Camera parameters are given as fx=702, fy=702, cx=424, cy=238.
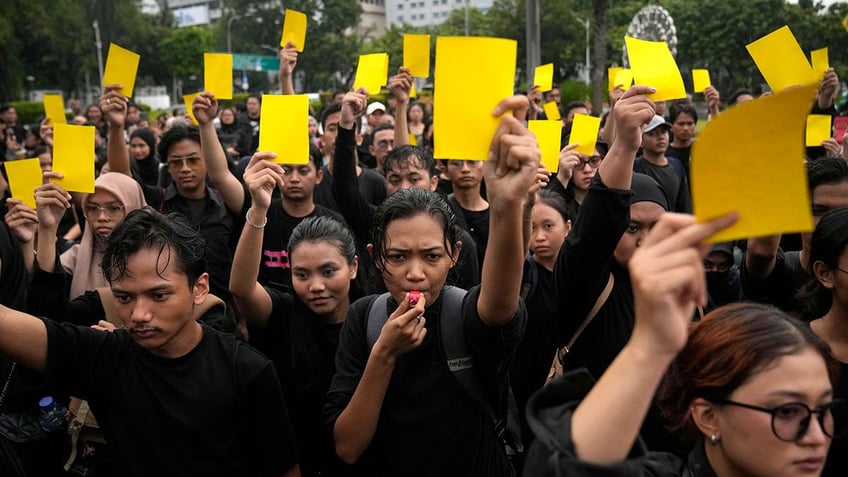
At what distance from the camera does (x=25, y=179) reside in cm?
312

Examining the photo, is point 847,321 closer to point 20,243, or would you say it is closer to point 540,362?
point 540,362

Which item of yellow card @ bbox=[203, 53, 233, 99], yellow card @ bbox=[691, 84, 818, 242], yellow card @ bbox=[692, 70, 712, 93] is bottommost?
yellow card @ bbox=[691, 84, 818, 242]

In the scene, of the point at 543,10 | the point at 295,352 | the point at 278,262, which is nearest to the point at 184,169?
the point at 278,262

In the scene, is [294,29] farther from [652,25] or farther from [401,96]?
[652,25]

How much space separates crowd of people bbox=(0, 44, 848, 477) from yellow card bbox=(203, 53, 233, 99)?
811 mm

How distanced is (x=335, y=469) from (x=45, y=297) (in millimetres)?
1361

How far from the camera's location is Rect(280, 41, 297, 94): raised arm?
4781mm

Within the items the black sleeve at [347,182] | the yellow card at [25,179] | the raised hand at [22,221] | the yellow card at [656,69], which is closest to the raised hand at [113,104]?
the yellow card at [25,179]

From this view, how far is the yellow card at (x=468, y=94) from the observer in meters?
1.53

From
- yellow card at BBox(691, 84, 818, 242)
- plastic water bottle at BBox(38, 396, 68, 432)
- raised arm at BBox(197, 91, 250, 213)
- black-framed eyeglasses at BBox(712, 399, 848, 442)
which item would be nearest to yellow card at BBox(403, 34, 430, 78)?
raised arm at BBox(197, 91, 250, 213)

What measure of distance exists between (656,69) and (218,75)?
8.40 feet

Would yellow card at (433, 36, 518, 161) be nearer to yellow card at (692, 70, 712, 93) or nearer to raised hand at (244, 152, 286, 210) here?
raised hand at (244, 152, 286, 210)

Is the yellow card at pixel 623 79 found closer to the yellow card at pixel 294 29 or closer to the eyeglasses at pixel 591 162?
the eyeglasses at pixel 591 162

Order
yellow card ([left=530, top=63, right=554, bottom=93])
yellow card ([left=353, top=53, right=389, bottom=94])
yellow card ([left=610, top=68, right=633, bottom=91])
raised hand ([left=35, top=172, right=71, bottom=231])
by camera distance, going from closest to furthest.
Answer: raised hand ([left=35, top=172, right=71, bottom=231])
yellow card ([left=353, top=53, right=389, bottom=94])
yellow card ([left=610, top=68, right=633, bottom=91])
yellow card ([left=530, top=63, right=554, bottom=93])
